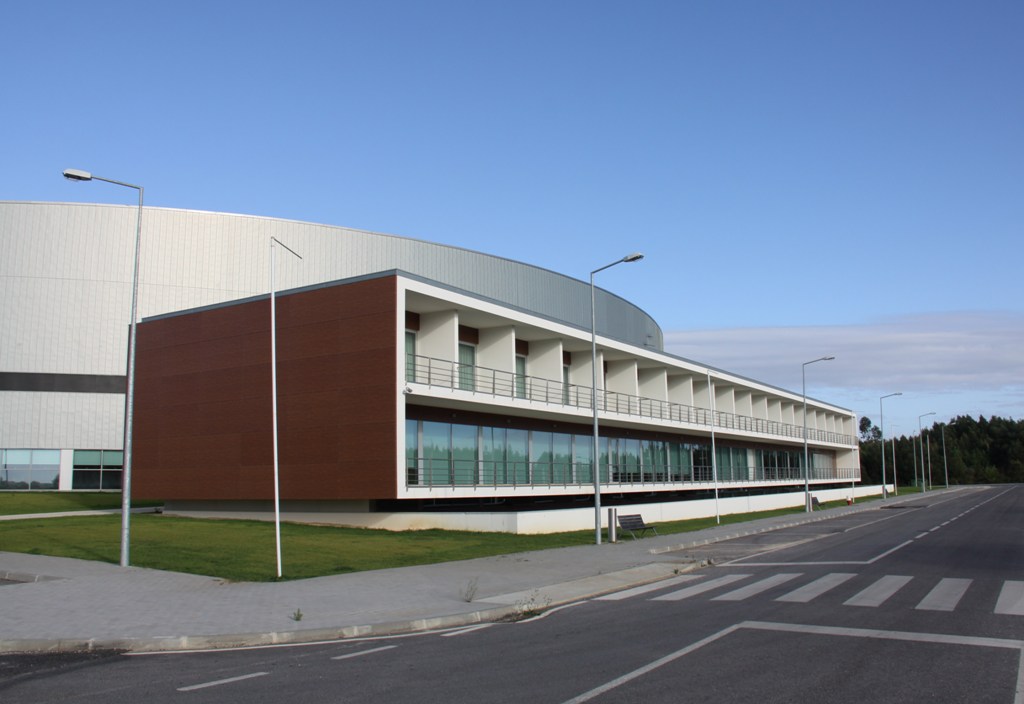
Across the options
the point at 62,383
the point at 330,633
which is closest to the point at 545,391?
the point at 330,633

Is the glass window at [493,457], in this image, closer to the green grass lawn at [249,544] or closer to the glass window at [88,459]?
the green grass lawn at [249,544]

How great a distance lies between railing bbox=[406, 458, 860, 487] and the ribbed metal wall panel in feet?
33.1

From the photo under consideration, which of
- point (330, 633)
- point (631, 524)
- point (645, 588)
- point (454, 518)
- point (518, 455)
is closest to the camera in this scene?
point (330, 633)

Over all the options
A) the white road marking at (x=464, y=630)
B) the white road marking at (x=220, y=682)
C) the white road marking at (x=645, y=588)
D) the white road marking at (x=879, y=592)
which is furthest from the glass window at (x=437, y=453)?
the white road marking at (x=220, y=682)

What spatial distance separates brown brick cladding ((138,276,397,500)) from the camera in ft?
94.0

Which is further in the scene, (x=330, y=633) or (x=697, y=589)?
(x=697, y=589)

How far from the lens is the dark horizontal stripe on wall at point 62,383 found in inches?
1962

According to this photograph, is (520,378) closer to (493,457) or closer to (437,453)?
(493,457)

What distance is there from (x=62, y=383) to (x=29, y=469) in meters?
5.62

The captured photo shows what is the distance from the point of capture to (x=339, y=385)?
2962cm

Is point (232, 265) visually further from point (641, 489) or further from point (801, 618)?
point (801, 618)

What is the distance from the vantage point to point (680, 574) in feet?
60.4

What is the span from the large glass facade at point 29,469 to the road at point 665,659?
46602 millimetres

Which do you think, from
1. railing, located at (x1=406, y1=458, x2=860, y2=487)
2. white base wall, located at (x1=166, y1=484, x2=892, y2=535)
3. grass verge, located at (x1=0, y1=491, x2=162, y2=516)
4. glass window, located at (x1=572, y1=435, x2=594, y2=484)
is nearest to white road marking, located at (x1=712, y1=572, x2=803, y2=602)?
white base wall, located at (x1=166, y1=484, x2=892, y2=535)
